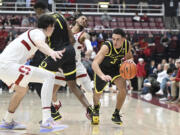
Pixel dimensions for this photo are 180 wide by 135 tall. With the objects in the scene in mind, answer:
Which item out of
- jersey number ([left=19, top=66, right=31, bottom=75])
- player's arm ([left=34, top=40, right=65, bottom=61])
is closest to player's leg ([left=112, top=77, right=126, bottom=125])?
player's arm ([left=34, top=40, right=65, bottom=61])

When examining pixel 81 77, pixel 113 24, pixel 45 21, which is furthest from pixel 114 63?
pixel 113 24

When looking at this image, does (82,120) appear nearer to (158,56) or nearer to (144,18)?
(158,56)

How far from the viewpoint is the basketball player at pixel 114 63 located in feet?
18.0

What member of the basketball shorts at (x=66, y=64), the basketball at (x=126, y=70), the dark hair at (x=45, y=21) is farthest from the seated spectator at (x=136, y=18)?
the dark hair at (x=45, y=21)

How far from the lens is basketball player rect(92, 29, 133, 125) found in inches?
216

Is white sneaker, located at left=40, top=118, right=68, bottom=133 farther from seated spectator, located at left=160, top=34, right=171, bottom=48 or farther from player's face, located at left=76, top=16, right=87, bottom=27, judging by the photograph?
seated spectator, located at left=160, top=34, right=171, bottom=48

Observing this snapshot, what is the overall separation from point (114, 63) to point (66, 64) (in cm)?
76

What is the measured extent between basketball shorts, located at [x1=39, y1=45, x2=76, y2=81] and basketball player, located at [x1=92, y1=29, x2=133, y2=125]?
13.3 inches

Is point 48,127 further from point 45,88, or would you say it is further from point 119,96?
point 119,96

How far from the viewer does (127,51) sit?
5699 millimetres

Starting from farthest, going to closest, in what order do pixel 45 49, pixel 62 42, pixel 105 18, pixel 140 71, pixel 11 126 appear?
pixel 105 18, pixel 140 71, pixel 62 42, pixel 11 126, pixel 45 49

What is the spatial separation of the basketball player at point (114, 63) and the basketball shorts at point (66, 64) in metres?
0.34

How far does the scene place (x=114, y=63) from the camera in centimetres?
576

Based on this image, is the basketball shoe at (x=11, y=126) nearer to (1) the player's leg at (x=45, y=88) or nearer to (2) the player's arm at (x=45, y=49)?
(1) the player's leg at (x=45, y=88)
